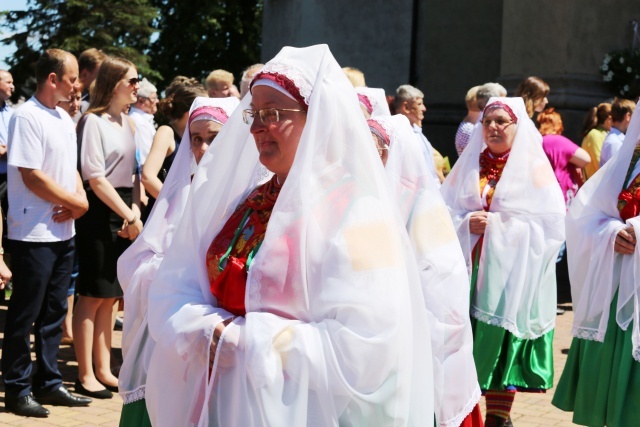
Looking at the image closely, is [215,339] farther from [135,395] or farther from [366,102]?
[366,102]

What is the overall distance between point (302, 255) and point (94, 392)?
13.6 ft

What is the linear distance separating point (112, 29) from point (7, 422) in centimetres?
2140

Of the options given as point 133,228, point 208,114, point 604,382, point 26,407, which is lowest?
point 26,407

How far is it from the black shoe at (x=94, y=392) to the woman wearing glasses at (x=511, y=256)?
96.8 inches

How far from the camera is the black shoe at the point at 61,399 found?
6.34 metres

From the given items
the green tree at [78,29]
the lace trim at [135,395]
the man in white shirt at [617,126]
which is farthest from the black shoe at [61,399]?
the green tree at [78,29]

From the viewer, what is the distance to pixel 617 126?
9789 mm

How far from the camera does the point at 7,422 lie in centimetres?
586

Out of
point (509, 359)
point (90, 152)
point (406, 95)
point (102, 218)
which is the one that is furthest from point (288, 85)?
point (406, 95)

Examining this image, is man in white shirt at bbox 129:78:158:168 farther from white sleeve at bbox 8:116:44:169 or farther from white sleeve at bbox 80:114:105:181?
white sleeve at bbox 8:116:44:169

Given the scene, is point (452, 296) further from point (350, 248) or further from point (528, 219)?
point (528, 219)

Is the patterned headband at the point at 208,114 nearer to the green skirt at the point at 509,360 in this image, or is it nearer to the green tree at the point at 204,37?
the green skirt at the point at 509,360

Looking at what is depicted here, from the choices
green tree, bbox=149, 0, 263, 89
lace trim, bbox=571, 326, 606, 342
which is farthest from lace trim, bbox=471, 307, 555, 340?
green tree, bbox=149, 0, 263, 89

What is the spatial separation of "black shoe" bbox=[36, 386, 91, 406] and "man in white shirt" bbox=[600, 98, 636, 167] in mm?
5671
